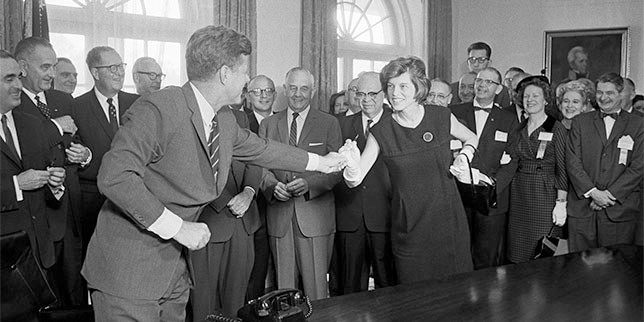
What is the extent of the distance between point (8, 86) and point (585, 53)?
782 centimetres

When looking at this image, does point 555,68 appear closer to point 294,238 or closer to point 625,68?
point 625,68

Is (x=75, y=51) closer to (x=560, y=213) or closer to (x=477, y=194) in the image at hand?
(x=477, y=194)

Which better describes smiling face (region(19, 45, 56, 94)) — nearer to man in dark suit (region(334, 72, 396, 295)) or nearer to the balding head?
the balding head

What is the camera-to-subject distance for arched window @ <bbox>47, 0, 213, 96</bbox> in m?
5.84

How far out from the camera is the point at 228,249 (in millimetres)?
4254

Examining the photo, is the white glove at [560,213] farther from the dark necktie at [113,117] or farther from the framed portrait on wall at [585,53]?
the framed portrait on wall at [585,53]

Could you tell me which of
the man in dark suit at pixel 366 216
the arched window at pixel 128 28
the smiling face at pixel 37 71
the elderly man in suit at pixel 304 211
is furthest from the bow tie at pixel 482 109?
the smiling face at pixel 37 71

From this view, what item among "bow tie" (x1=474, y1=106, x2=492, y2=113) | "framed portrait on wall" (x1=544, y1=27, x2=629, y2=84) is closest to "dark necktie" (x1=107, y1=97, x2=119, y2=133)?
"bow tie" (x1=474, y1=106, x2=492, y2=113)

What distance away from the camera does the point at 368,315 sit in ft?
7.12

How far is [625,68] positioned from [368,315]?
8002 mm

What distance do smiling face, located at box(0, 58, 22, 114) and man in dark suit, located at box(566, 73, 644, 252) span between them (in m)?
3.55

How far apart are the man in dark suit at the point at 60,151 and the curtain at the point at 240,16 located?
2610mm

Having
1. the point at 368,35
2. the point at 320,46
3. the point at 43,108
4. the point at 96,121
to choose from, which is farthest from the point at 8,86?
the point at 368,35

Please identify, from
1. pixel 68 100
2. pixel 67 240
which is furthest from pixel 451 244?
pixel 68 100
